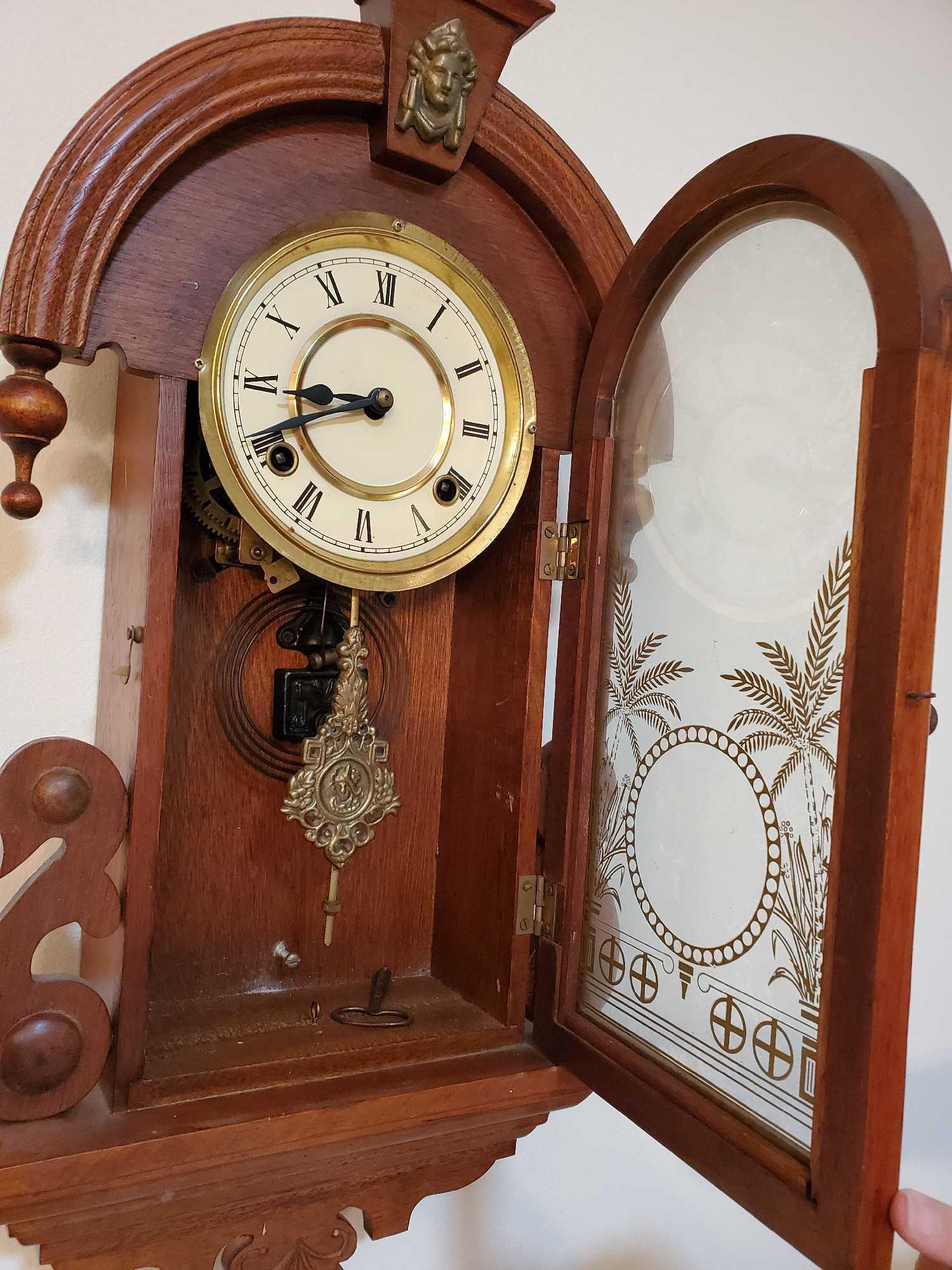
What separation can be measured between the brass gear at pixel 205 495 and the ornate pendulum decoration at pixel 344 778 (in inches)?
4.9

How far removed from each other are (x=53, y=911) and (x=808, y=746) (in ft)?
1.76

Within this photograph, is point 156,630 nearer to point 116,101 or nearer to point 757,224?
point 116,101

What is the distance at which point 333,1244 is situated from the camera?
2.84ft

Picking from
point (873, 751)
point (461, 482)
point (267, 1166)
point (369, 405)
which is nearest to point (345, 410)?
point (369, 405)

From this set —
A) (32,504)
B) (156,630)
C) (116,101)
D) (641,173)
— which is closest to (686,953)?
(156,630)

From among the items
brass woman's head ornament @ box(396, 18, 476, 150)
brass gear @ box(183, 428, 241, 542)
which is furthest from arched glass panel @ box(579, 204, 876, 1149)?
brass gear @ box(183, 428, 241, 542)

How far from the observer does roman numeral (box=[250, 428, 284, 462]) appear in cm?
77

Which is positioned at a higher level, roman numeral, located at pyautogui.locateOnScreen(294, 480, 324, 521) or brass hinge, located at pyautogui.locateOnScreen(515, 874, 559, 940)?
roman numeral, located at pyautogui.locateOnScreen(294, 480, 324, 521)

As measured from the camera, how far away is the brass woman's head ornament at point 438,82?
775 millimetres

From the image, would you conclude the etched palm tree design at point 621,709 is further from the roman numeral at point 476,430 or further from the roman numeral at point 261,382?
the roman numeral at point 261,382

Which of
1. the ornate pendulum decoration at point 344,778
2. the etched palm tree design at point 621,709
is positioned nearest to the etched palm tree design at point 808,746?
the etched palm tree design at point 621,709

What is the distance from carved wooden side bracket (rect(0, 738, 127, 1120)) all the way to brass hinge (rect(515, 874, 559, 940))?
0.35 metres

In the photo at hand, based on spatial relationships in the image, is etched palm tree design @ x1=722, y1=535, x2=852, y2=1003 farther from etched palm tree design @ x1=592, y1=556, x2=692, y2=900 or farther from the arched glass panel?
etched palm tree design @ x1=592, y1=556, x2=692, y2=900

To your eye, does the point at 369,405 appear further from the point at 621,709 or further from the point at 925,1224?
the point at 925,1224
